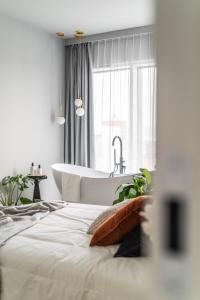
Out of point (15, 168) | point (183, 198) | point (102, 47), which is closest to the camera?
point (183, 198)

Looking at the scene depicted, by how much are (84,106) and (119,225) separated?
3.25 m

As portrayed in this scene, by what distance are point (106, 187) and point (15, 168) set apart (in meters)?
1.20

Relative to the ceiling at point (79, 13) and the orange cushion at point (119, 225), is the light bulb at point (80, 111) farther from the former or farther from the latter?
the orange cushion at point (119, 225)

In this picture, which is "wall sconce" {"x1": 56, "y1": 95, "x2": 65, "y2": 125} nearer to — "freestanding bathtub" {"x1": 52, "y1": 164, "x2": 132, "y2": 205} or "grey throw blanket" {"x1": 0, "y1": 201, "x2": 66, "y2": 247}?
"freestanding bathtub" {"x1": 52, "y1": 164, "x2": 132, "y2": 205}

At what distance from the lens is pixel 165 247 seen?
245mm

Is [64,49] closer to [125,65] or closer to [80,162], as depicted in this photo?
[125,65]

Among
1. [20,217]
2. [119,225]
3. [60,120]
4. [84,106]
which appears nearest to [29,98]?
[60,120]

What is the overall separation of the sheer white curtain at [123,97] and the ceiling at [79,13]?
0.96 ft

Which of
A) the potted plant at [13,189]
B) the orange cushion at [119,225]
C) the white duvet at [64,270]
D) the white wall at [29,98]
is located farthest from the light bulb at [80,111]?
the orange cushion at [119,225]

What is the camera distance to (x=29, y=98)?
13.9 ft

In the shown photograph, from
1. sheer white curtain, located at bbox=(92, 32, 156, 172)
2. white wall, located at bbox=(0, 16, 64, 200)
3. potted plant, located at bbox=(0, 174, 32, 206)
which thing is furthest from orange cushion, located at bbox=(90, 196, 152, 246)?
sheer white curtain, located at bbox=(92, 32, 156, 172)

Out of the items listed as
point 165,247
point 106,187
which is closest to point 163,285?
point 165,247

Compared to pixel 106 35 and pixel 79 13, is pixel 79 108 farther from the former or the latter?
pixel 79 13

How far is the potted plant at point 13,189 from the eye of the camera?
12.5ft
